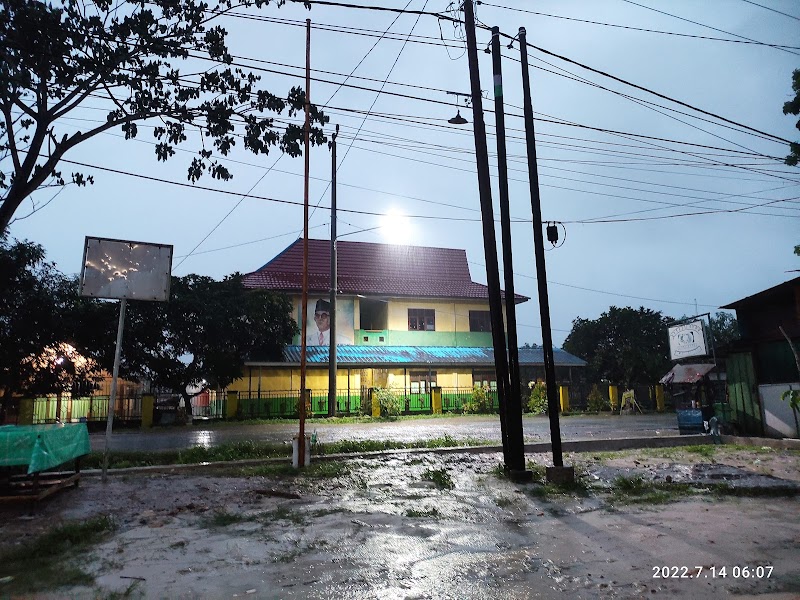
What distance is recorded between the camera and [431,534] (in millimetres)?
6367

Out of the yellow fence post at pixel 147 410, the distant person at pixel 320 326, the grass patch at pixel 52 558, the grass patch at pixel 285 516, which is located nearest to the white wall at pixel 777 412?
the grass patch at pixel 285 516

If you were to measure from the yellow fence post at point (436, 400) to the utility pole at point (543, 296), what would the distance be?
891 inches

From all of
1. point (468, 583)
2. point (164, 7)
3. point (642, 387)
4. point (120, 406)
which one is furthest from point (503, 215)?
point (642, 387)

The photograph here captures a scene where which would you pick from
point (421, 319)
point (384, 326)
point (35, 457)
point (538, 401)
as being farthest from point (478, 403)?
point (35, 457)

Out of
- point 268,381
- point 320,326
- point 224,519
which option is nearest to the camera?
point 224,519

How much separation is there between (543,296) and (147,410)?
21.9 m

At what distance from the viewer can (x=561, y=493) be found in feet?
29.0

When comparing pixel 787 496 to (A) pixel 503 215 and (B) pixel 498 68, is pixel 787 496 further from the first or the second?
(B) pixel 498 68

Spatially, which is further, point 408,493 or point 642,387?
point 642,387

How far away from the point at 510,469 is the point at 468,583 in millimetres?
5843

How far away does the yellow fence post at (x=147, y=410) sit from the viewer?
1025 inches

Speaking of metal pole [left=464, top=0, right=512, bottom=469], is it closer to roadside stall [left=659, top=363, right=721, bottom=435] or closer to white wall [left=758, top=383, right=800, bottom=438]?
white wall [left=758, top=383, right=800, bottom=438]

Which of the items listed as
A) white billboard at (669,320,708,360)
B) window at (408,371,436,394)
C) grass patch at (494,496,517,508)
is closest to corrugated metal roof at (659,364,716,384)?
white billboard at (669,320,708,360)

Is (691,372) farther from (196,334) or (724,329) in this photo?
(724,329)
